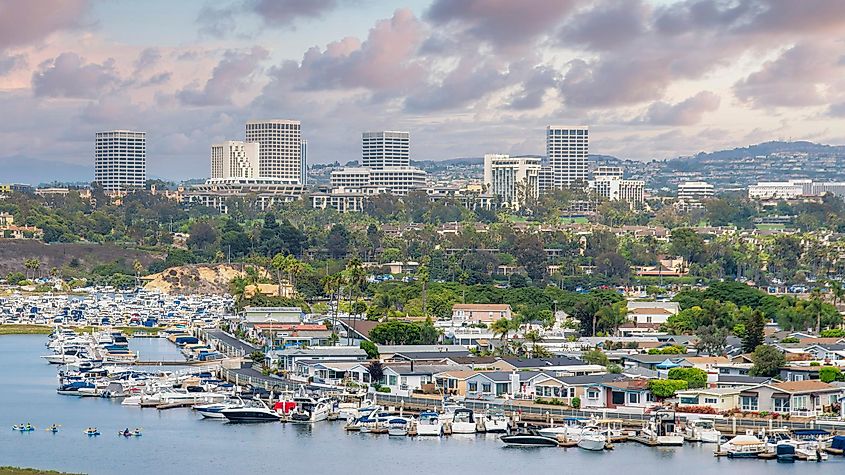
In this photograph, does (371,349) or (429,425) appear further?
(371,349)

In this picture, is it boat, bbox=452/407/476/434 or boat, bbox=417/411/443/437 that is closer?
boat, bbox=417/411/443/437

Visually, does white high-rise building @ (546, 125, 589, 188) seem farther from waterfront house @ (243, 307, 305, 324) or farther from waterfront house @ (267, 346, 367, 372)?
waterfront house @ (267, 346, 367, 372)

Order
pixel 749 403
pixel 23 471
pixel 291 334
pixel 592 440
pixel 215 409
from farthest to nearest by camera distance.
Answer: pixel 291 334
pixel 215 409
pixel 749 403
pixel 592 440
pixel 23 471

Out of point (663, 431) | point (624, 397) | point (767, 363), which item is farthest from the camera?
point (767, 363)

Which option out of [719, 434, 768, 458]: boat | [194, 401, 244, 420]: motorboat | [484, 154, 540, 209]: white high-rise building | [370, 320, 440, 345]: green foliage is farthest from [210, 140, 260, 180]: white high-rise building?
[719, 434, 768, 458]: boat

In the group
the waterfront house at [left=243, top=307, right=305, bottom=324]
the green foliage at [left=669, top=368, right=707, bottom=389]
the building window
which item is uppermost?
the waterfront house at [left=243, top=307, right=305, bottom=324]

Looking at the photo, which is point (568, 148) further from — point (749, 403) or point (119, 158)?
point (749, 403)

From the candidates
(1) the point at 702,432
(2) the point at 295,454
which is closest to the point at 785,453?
(1) the point at 702,432


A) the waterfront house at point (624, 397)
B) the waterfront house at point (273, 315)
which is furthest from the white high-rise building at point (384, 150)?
the waterfront house at point (624, 397)
